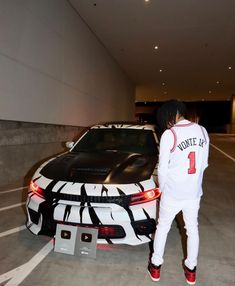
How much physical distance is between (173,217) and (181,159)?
554 mm

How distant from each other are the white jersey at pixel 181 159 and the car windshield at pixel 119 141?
153cm

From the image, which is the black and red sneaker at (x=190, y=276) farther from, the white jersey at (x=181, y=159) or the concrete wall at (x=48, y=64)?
the concrete wall at (x=48, y=64)

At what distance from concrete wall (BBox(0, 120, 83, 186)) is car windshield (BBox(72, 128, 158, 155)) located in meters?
2.34

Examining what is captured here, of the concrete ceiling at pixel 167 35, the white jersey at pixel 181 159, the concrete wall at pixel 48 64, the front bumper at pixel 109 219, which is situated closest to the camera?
the white jersey at pixel 181 159

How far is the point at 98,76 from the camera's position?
1260 cm

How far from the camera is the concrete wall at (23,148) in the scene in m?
5.64

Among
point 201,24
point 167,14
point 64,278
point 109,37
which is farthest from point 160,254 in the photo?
point 109,37

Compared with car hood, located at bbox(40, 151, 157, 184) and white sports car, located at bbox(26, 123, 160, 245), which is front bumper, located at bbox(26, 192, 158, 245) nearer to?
white sports car, located at bbox(26, 123, 160, 245)

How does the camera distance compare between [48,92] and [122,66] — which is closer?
[48,92]

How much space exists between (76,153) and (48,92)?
4.22 metres

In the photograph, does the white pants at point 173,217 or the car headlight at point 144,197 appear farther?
the car headlight at point 144,197

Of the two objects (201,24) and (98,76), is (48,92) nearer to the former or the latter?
(98,76)

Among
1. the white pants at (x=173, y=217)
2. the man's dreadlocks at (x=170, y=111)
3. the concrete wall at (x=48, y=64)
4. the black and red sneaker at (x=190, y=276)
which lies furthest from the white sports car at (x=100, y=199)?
the concrete wall at (x=48, y=64)

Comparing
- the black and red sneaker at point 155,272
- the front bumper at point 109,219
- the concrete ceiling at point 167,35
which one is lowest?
the black and red sneaker at point 155,272
